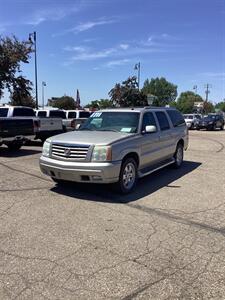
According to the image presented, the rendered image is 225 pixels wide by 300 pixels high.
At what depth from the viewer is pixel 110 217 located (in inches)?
239

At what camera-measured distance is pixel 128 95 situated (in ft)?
190

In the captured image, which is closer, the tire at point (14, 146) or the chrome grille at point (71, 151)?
the chrome grille at point (71, 151)

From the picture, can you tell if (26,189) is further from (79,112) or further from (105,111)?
(79,112)

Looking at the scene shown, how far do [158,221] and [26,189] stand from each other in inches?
129

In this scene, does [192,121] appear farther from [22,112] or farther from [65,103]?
[65,103]

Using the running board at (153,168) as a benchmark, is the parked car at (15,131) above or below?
above

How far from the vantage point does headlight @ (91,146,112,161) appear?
7074 mm

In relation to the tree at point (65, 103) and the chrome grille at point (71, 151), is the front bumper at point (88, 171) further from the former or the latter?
the tree at point (65, 103)

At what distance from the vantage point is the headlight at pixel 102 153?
7074 mm

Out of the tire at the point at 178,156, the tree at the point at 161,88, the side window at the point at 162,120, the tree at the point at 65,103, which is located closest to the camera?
the side window at the point at 162,120

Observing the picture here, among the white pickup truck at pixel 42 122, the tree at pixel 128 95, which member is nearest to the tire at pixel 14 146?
the white pickup truck at pixel 42 122

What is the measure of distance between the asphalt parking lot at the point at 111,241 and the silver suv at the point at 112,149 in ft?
1.44

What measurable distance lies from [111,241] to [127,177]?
109 inches

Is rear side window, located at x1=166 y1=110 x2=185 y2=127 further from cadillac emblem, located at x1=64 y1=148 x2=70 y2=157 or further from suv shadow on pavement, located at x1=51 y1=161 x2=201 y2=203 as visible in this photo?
cadillac emblem, located at x1=64 y1=148 x2=70 y2=157
